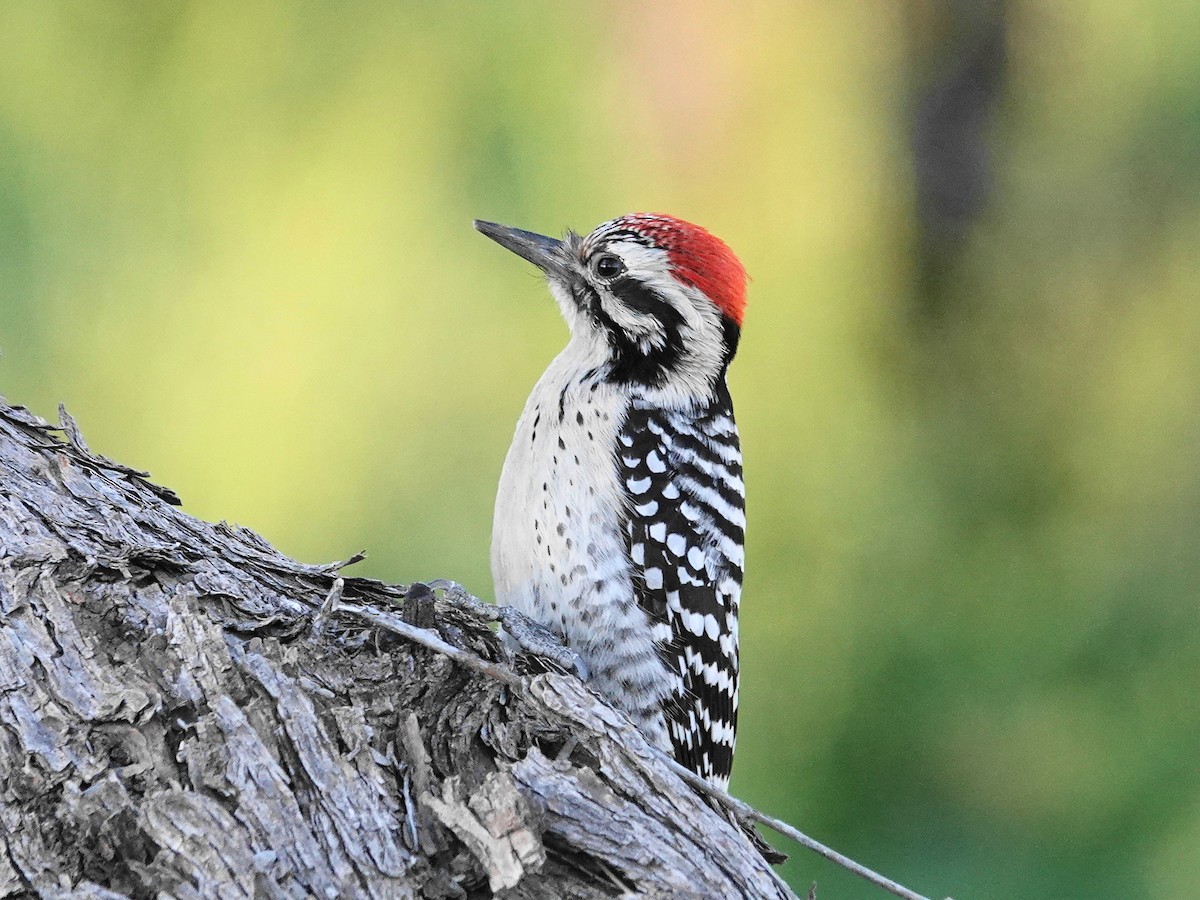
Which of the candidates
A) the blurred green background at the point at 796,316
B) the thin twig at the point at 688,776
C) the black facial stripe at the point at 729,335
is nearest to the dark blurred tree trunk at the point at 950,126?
the blurred green background at the point at 796,316

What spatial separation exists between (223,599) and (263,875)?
21.3 inches

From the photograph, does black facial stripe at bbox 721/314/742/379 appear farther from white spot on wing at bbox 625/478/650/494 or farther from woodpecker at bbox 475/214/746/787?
white spot on wing at bbox 625/478/650/494

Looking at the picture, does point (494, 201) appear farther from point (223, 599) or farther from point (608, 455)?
point (223, 599)

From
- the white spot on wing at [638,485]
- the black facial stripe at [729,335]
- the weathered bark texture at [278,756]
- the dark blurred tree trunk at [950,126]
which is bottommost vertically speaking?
the weathered bark texture at [278,756]

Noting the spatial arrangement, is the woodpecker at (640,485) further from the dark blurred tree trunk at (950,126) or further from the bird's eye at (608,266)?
the dark blurred tree trunk at (950,126)

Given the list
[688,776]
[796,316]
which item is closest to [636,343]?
[688,776]

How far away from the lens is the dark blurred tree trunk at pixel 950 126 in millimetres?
4621

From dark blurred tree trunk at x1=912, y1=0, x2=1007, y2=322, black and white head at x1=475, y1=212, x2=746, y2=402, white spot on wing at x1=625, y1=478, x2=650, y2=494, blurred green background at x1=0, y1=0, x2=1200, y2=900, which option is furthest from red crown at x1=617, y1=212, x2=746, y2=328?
dark blurred tree trunk at x1=912, y1=0, x2=1007, y2=322

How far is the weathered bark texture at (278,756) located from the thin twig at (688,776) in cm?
3

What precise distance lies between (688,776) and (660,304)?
4.88 feet

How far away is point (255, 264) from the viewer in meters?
4.45

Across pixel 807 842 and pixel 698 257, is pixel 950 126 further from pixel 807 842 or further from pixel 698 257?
pixel 807 842

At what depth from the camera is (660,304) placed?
2.96 metres

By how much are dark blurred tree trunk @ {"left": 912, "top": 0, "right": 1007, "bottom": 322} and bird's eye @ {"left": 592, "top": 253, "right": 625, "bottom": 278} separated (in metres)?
2.15
